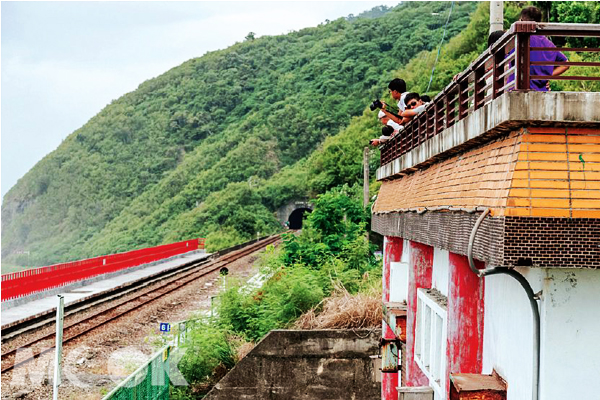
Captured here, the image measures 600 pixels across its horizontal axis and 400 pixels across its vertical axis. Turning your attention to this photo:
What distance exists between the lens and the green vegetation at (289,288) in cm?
1471

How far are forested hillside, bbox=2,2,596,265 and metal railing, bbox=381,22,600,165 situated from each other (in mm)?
51577

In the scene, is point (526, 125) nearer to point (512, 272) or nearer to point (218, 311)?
point (512, 272)

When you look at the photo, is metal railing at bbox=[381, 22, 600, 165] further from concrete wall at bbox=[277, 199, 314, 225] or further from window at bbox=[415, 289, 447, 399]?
concrete wall at bbox=[277, 199, 314, 225]

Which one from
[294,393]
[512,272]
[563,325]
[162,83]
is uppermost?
[162,83]

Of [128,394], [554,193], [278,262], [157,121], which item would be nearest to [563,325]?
[554,193]

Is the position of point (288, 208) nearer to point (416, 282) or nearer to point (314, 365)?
point (314, 365)

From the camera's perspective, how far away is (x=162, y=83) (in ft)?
431

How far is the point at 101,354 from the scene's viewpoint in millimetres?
15672

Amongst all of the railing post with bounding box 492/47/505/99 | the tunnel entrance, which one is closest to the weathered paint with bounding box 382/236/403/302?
the railing post with bounding box 492/47/505/99

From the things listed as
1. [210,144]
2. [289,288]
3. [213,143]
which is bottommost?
[289,288]

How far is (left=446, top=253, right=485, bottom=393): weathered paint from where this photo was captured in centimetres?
563

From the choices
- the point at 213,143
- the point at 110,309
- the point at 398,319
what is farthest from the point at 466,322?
the point at 213,143

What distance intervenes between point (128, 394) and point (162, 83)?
12572 centimetres

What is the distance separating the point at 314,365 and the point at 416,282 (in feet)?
19.6
